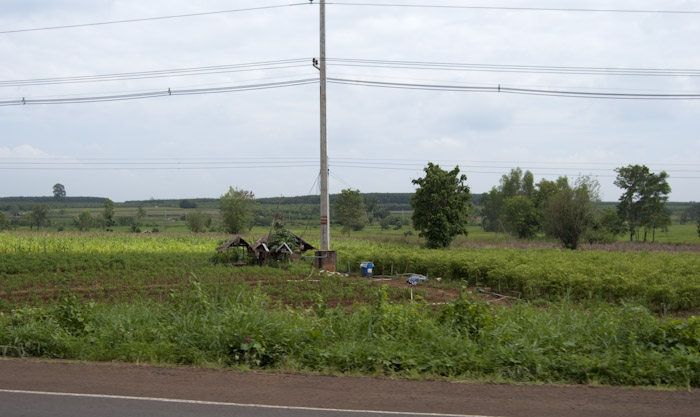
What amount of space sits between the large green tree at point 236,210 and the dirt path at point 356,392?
60289mm

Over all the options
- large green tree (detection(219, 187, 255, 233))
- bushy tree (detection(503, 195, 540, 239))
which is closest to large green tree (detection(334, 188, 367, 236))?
large green tree (detection(219, 187, 255, 233))

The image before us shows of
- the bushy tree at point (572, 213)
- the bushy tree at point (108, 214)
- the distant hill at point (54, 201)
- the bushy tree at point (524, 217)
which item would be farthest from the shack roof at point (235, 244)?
the distant hill at point (54, 201)

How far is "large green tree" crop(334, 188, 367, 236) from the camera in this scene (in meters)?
74.4

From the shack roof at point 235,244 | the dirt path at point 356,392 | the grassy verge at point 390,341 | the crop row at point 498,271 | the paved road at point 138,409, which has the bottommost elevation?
the crop row at point 498,271

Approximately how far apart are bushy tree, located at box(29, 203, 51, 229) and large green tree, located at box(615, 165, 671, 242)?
3663 inches

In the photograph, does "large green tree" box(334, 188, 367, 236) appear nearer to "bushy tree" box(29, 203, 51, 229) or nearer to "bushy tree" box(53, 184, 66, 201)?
"bushy tree" box(29, 203, 51, 229)

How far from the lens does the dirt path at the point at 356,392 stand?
18.7ft

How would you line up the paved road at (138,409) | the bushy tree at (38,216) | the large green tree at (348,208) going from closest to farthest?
1. the paved road at (138,409)
2. the large green tree at (348,208)
3. the bushy tree at (38,216)

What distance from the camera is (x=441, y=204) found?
4356cm

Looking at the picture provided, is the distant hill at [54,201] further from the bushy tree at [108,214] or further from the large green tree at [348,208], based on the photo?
the large green tree at [348,208]

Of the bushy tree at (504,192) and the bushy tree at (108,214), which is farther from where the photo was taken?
the bushy tree at (504,192)

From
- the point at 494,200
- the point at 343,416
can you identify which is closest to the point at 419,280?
the point at 343,416

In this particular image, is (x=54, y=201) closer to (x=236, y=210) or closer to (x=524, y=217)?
(x=236, y=210)

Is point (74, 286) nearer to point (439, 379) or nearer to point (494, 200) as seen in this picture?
point (439, 379)
